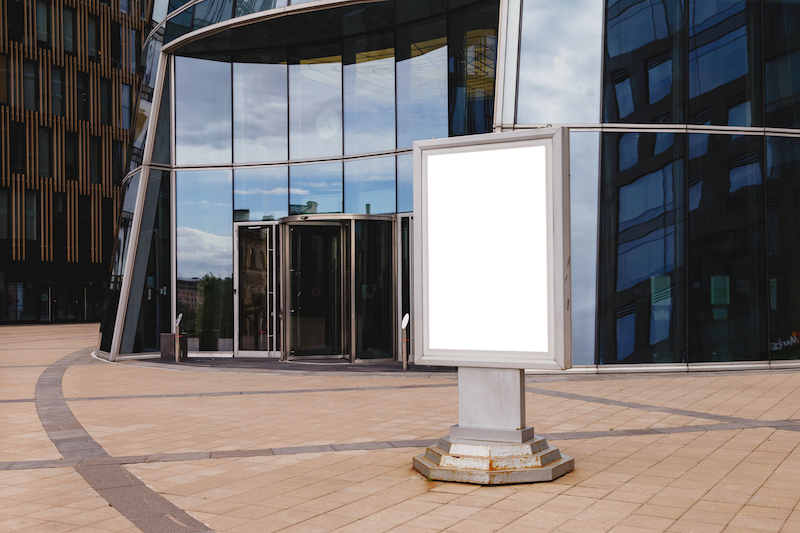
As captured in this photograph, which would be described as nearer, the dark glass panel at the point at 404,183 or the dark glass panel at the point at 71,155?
the dark glass panel at the point at 404,183

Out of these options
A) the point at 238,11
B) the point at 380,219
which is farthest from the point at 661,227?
the point at 238,11

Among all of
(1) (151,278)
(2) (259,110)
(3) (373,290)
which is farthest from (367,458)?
(2) (259,110)

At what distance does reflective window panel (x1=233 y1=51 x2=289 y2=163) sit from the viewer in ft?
53.0

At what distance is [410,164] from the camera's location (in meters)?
14.9

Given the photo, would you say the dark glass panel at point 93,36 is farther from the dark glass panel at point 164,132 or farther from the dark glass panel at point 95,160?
the dark glass panel at point 164,132

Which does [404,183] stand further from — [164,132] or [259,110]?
[164,132]

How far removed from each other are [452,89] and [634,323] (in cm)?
576

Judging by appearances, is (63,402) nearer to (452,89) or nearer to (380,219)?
(380,219)

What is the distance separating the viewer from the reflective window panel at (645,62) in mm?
12031

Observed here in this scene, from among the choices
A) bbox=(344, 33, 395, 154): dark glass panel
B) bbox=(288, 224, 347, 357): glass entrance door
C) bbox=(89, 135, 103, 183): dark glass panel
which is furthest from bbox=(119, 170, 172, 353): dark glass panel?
bbox=(89, 135, 103, 183): dark glass panel

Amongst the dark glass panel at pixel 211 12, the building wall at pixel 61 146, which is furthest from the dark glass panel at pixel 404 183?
the building wall at pixel 61 146

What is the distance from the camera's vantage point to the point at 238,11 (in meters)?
14.2

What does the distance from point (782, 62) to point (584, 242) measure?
477cm

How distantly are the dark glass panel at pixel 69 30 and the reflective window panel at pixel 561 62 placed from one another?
35521 millimetres
